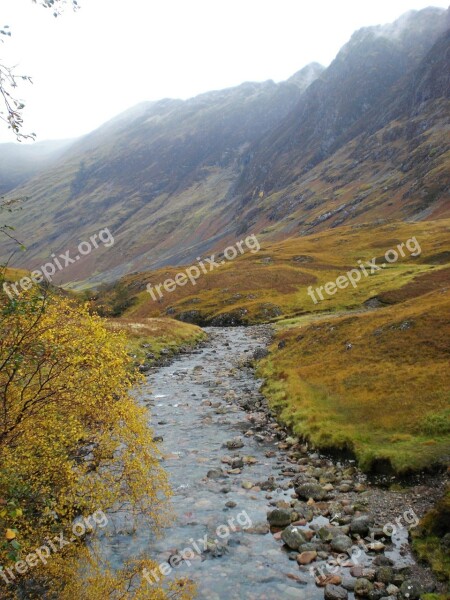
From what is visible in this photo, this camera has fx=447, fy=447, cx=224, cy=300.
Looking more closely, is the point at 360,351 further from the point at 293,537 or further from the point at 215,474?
the point at 293,537

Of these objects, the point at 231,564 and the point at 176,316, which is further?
the point at 176,316

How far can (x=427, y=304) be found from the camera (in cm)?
4650

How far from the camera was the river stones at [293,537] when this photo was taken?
60.1 feet

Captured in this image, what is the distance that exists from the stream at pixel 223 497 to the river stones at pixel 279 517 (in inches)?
13.9

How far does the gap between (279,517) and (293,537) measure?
158 centimetres

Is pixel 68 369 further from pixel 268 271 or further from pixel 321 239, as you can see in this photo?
pixel 321 239

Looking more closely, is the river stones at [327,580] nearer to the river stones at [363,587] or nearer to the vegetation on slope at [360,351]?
the river stones at [363,587]

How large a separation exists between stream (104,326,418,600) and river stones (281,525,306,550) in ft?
1.02

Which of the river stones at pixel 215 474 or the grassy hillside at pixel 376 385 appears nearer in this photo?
the river stones at pixel 215 474

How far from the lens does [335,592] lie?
50.7 ft

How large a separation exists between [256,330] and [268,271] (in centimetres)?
3834

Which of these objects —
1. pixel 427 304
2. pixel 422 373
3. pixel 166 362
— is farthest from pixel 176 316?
pixel 422 373

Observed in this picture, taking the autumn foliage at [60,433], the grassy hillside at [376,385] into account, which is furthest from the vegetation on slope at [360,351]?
the autumn foliage at [60,433]

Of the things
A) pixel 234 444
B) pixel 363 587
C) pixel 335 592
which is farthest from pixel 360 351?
pixel 335 592
